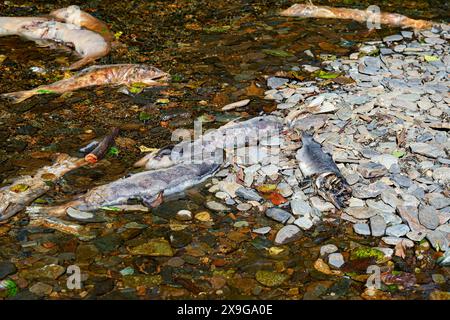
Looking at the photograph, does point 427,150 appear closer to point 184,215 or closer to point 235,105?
point 235,105

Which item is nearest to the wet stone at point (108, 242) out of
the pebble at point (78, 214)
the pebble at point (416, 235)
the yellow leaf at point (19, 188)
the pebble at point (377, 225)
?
the pebble at point (78, 214)

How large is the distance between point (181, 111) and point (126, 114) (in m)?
0.69

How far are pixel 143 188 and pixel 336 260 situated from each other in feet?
6.46

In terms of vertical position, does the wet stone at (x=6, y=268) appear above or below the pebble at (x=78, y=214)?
Answer: below

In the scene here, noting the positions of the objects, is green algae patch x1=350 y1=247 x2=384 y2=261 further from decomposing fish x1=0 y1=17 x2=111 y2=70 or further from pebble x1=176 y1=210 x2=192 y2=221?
decomposing fish x1=0 y1=17 x2=111 y2=70

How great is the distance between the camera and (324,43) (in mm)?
9508

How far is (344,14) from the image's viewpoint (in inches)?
416

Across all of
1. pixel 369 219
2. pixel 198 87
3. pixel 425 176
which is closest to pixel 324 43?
pixel 198 87

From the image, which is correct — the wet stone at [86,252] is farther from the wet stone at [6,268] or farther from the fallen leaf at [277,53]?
the fallen leaf at [277,53]

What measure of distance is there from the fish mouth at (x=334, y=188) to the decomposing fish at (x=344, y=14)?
208 inches

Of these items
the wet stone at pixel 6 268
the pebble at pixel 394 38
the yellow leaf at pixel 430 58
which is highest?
the yellow leaf at pixel 430 58

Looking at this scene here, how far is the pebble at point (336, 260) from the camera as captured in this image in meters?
5.02
